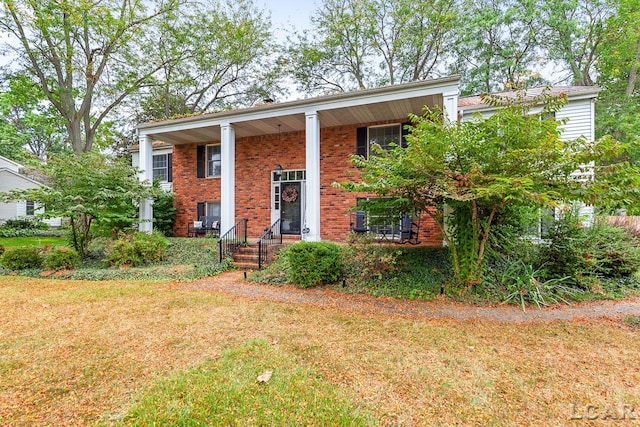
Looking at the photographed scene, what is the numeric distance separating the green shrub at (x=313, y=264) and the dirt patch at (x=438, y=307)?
0.77 ft

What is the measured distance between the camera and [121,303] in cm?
507

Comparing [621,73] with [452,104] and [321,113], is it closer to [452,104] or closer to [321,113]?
[452,104]

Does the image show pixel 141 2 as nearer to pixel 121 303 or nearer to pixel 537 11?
pixel 121 303

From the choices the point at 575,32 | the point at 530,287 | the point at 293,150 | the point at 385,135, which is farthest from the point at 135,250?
the point at 575,32

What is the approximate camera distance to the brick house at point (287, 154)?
872cm

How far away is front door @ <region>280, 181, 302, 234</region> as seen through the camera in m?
11.3

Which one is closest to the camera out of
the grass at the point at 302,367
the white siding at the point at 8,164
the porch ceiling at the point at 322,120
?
the grass at the point at 302,367

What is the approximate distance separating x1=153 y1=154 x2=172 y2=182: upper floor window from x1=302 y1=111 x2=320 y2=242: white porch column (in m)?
9.43

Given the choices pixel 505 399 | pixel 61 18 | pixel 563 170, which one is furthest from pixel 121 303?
pixel 61 18

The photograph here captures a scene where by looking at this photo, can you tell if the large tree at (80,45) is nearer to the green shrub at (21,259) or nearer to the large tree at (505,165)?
the green shrub at (21,259)

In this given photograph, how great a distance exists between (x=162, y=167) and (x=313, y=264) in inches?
486

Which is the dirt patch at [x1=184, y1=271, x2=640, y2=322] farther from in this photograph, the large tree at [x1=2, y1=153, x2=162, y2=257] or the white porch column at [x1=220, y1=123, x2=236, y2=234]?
the large tree at [x1=2, y1=153, x2=162, y2=257]

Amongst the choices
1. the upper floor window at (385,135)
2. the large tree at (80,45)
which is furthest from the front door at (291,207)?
the large tree at (80,45)

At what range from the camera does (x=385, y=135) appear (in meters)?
10.2
